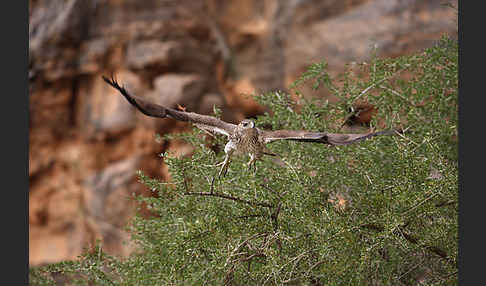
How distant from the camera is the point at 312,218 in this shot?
Answer: 1235 millimetres

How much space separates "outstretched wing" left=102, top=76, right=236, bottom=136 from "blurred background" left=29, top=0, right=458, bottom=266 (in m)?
2.49

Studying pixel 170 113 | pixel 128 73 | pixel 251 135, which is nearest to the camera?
pixel 170 113

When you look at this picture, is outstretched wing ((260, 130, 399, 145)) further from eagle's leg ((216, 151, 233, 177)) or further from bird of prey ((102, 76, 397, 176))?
eagle's leg ((216, 151, 233, 177))

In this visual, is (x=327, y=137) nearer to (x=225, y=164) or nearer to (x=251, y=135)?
(x=251, y=135)

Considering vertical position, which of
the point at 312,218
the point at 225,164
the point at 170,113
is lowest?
the point at 312,218

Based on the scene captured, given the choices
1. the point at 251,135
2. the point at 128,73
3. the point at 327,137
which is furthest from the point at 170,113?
the point at 128,73

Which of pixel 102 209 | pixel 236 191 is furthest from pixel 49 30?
pixel 236 191

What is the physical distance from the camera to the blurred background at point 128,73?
382 centimetres

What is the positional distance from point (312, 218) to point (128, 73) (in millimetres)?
3006

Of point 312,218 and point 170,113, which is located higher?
point 170,113

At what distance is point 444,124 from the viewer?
5.26ft

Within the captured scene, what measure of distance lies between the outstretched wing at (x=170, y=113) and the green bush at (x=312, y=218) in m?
0.11

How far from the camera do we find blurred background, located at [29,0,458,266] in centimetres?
382

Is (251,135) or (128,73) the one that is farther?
(128,73)
